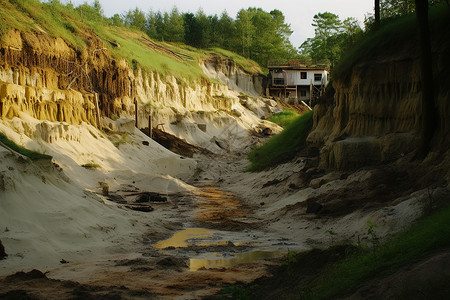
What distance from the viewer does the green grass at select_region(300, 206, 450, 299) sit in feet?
22.6

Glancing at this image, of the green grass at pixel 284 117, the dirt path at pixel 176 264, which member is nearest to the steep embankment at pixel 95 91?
the green grass at pixel 284 117

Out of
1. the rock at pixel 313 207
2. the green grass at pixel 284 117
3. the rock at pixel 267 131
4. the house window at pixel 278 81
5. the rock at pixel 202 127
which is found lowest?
the rock at pixel 313 207

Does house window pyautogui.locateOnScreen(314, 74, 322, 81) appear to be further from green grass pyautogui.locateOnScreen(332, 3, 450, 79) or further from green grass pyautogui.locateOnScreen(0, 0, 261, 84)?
green grass pyautogui.locateOnScreen(332, 3, 450, 79)

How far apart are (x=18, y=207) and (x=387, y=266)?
9009 millimetres

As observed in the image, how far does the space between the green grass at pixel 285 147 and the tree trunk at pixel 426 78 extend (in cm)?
1316

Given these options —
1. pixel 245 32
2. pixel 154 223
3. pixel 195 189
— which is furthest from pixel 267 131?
pixel 154 223

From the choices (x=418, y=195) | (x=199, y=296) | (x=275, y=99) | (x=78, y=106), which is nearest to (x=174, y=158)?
(x=78, y=106)

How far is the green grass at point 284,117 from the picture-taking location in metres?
61.5

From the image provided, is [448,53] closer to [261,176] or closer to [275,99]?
[261,176]

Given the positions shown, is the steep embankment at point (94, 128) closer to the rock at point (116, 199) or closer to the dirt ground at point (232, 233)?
the rock at point (116, 199)

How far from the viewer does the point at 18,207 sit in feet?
40.3

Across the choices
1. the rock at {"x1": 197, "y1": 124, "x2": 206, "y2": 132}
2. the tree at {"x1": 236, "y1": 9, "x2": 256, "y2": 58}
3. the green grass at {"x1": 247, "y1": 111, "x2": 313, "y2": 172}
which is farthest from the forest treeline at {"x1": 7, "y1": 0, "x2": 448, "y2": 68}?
the green grass at {"x1": 247, "y1": 111, "x2": 313, "y2": 172}

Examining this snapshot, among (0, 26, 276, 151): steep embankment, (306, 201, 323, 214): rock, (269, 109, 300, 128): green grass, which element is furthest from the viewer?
(269, 109, 300, 128): green grass

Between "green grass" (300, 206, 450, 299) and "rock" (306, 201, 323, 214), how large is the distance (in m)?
8.13
